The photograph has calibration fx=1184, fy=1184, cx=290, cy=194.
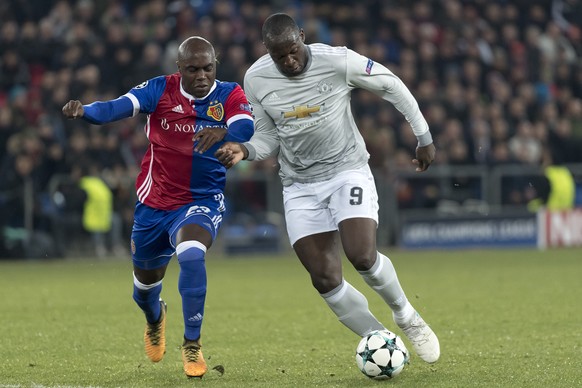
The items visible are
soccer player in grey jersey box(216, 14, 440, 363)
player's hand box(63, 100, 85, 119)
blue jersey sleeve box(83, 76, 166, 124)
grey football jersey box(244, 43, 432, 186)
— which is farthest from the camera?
grey football jersey box(244, 43, 432, 186)

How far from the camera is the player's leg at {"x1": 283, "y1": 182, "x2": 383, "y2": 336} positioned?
719cm

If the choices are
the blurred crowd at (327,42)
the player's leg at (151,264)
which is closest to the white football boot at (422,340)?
the player's leg at (151,264)


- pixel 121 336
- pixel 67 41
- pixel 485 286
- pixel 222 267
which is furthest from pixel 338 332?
pixel 67 41

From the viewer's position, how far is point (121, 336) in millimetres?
9195

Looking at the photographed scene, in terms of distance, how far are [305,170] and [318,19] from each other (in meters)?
14.3

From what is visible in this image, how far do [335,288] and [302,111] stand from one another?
43.4 inches

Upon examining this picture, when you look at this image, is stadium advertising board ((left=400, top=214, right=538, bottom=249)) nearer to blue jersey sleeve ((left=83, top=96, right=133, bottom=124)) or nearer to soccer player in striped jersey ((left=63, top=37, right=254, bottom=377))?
soccer player in striped jersey ((left=63, top=37, right=254, bottom=377))

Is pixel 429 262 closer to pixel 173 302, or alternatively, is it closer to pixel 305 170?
pixel 173 302

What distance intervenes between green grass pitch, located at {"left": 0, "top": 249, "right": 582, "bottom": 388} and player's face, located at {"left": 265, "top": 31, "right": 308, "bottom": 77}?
1834 millimetres

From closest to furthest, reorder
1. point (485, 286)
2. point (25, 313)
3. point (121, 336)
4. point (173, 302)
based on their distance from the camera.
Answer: point (121, 336) < point (25, 313) < point (173, 302) < point (485, 286)

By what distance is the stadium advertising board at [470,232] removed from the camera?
19.8 metres

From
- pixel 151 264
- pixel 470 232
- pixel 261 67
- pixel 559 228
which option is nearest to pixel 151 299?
pixel 151 264

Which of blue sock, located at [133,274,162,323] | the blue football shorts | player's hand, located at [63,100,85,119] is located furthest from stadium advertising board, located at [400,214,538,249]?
player's hand, located at [63,100,85,119]

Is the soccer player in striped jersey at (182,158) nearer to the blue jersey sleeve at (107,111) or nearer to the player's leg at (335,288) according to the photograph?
the blue jersey sleeve at (107,111)
